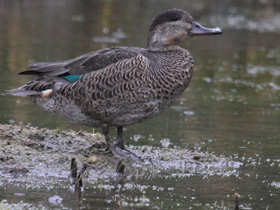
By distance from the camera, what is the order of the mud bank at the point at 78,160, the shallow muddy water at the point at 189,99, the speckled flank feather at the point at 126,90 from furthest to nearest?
the speckled flank feather at the point at 126,90 → the mud bank at the point at 78,160 → the shallow muddy water at the point at 189,99

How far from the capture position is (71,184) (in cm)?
719

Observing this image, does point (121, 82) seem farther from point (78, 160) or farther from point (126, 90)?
point (78, 160)

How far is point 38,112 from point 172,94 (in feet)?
12.4

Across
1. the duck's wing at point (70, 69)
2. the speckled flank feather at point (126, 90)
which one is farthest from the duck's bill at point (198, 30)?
the duck's wing at point (70, 69)

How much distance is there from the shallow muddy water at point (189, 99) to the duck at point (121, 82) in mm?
897

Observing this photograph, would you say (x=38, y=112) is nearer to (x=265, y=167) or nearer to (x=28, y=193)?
(x=265, y=167)

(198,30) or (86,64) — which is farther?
(198,30)

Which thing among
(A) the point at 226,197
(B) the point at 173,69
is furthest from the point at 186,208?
(B) the point at 173,69

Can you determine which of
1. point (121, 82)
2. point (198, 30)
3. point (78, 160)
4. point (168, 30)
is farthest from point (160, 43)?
point (78, 160)

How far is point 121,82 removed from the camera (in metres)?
8.32

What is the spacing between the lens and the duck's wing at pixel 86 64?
8.52 metres

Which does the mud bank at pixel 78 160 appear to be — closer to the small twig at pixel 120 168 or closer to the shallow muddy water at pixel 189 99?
the small twig at pixel 120 168

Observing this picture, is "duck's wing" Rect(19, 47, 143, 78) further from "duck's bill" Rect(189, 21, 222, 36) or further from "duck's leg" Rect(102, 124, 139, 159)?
"duck's bill" Rect(189, 21, 222, 36)

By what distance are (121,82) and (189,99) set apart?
17.9ft
